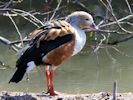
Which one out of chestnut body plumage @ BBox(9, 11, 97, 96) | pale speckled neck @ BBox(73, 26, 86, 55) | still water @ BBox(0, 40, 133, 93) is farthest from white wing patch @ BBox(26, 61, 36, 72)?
still water @ BBox(0, 40, 133, 93)

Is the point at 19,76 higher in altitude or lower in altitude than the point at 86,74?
lower

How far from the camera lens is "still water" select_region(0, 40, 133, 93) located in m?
6.70

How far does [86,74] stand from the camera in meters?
7.63

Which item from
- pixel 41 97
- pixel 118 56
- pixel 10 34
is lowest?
pixel 41 97

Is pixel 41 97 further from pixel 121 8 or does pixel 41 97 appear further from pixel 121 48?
pixel 121 8

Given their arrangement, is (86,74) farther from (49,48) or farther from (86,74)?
(49,48)

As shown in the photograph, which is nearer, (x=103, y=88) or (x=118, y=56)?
(x=103, y=88)

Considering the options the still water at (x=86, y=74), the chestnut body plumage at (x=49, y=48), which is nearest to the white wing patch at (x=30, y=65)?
the chestnut body plumage at (x=49, y=48)

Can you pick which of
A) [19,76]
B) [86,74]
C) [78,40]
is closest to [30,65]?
[19,76]

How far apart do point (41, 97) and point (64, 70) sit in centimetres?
298

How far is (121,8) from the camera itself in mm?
12688

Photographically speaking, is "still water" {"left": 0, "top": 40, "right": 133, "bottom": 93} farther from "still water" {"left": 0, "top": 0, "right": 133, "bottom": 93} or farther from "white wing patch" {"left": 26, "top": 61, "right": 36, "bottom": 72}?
"white wing patch" {"left": 26, "top": 61, "right": 36, "bottom": 72}

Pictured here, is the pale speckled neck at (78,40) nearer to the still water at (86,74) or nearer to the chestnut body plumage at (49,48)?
the chestnut body plumage at (49,48)

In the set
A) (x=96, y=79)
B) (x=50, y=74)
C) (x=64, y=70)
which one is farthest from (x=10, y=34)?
(x=50, y=74)
